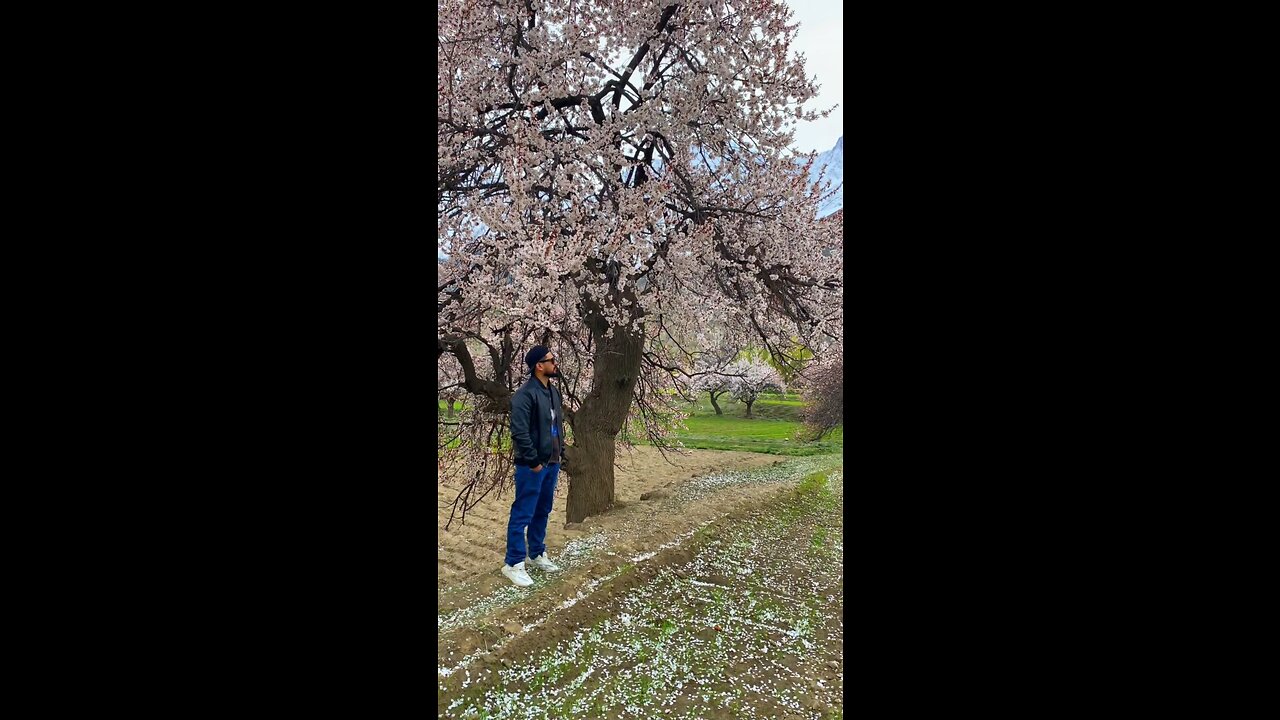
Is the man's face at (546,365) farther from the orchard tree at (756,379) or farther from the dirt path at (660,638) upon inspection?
the orchard tree at (756,379)

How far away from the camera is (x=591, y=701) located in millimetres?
2486

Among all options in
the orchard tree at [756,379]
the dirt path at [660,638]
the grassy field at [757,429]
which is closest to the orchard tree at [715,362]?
the grassy field at [757,429]

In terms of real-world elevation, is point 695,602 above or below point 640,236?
below

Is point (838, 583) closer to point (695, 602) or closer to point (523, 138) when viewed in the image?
point (695, 602)

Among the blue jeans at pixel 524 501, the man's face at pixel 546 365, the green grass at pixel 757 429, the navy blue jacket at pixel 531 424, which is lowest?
the green grass at pixel 757 429

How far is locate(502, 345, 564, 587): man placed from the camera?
3.34 metres

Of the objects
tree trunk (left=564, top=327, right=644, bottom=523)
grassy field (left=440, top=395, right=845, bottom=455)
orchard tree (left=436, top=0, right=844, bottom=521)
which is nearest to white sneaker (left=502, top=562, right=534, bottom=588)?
orchard tree (left=436, top=0, right=844, bottom=521)

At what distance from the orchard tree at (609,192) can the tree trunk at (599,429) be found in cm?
1

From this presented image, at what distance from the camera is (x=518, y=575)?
3.43m

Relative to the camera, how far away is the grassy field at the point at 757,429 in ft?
49.9

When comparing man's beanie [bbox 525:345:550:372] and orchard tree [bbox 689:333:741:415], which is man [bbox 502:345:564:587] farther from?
orchard tree [bbox 689:333:741:415]

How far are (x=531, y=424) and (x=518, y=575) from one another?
876 millimetres

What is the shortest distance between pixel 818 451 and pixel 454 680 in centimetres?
1272

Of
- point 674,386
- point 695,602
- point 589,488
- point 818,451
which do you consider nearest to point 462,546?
point 589,488
